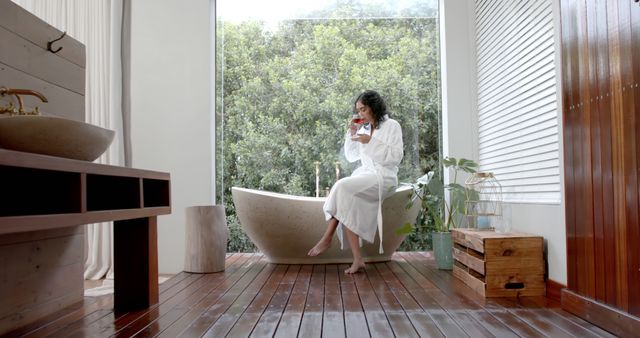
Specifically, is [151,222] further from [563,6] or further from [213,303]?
[563,6]

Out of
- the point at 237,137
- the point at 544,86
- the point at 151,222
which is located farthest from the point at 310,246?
the point at 544,86

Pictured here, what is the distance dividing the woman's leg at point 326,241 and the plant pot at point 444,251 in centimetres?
72

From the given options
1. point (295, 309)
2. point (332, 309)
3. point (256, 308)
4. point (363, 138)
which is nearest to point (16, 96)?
point (256, 308)

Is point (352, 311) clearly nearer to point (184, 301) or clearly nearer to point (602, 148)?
point (184, 301)

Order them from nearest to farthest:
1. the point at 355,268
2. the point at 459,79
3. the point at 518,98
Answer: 1. the point at 518,98
2. the point at 355,268
3. the point at 459,79

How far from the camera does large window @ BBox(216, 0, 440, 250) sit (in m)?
4.66

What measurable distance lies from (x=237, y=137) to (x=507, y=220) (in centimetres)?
226

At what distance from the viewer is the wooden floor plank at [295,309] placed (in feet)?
6.97

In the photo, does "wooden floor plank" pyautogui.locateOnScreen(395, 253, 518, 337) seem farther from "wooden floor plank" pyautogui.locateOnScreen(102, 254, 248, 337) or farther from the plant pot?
"wooden floor plank" pyautogui.locateOnScreen(102, 254, 248, 337)

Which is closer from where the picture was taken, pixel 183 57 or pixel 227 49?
pixel 183 57

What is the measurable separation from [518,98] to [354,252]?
4.72ft

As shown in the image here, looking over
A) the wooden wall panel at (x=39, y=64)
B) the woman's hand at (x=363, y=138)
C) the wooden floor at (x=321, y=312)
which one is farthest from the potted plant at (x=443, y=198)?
the wooden wall panel at (x=39, y=64)

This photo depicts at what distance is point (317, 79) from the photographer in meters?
4.70

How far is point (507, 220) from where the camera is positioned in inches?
138
